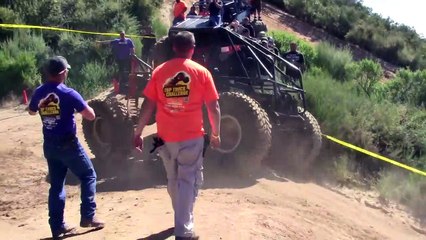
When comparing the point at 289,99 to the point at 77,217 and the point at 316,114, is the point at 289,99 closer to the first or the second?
the point at 316,114

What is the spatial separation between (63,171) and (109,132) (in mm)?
3707

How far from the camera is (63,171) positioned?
660 centimetres

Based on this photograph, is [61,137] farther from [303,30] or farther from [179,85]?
[303,30]

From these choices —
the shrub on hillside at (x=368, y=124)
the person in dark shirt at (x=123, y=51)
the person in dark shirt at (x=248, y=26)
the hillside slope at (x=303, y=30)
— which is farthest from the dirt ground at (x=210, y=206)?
the hillside slope at (x=303, y=30)

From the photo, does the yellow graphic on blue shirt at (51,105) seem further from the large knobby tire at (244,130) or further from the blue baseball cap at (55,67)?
the large knobby tire at (244,130)

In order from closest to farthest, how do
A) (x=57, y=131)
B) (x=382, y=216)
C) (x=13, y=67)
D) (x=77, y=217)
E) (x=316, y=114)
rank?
1. (x=57, y=131)
2. (x=77, y=217)
3. (x=382, y=216)
4. (x=316, y=114)
5. (x=13, y=67)

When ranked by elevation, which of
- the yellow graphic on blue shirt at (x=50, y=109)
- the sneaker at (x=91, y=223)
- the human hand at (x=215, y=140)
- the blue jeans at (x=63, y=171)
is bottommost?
the sneaker at (x=91, y=223)

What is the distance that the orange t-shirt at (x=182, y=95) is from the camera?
5785mm

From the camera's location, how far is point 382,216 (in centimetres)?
1052

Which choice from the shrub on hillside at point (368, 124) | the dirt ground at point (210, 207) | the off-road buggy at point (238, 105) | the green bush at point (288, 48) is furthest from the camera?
the green bush at point (288, 48)

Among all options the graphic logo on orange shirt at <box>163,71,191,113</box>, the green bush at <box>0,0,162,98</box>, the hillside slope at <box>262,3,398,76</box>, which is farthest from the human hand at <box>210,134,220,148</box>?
the hillside slope at <box>262,3,398,76</box>

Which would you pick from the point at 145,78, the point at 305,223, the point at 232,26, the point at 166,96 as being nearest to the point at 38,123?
the point at 145,78

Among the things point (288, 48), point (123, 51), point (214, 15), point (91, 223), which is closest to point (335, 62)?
point (288, 48)

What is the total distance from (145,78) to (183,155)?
5.14 m
